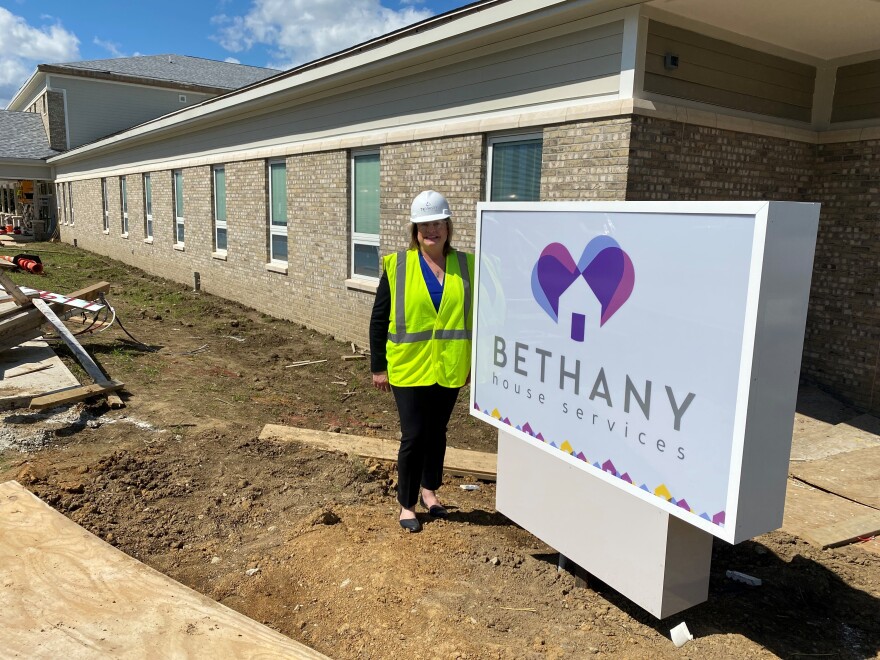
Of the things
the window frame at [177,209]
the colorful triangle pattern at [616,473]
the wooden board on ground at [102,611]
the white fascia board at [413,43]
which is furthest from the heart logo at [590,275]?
the window frame at [177,209]

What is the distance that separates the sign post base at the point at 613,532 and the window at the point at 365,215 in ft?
23.5

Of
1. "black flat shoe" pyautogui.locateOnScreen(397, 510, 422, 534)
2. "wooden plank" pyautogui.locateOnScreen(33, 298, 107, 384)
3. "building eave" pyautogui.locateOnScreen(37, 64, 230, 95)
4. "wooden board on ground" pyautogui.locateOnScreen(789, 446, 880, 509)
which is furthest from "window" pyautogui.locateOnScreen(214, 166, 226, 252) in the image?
"building eave" pyautogui.locateOnScreen(37, 64, 230, 95)

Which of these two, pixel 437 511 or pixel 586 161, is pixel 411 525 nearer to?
pixel 437 511

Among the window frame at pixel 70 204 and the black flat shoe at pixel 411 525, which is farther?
the window frame at pixel 70 204

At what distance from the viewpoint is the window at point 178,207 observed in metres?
18.3

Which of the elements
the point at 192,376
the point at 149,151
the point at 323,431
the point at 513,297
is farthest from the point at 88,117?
the point at 513,297

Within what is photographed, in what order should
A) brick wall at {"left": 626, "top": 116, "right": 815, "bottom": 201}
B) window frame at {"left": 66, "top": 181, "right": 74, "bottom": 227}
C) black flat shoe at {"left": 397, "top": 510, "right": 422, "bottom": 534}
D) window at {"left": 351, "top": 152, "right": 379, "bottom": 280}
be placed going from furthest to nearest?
window frame at {"left": 66, "top": 181, "right": 74, "bottom": 227} → window at {"left": 351, "top": 152, "right": 379, "bottom": 280} → brick wall at {"left": 626, "top": 116, "right": 815, "bottom": 201} → black flat shoe at {"left": 397, "top": 510, "right": 422, "bottom": 534}

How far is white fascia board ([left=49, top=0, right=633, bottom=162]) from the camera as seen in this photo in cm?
655

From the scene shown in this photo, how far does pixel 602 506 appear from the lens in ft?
10.5

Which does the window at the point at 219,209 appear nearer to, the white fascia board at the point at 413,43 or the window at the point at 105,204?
the white fascia board at the point at 413,43

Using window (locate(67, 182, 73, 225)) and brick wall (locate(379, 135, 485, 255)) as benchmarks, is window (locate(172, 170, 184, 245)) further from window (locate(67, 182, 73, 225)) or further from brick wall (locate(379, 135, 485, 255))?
window (locate(67, 182, 73, 225))

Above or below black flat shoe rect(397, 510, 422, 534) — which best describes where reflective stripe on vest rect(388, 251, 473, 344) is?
above

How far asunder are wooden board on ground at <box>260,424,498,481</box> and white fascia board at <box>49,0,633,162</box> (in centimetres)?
436

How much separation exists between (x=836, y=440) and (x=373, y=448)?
182 inches
